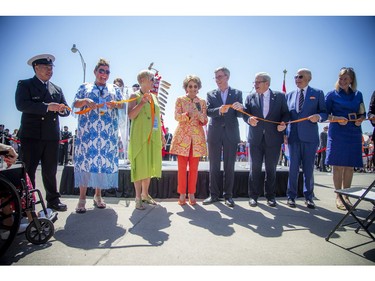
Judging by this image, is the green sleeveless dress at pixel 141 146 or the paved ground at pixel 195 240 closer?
the paved ground at pixel 195 240

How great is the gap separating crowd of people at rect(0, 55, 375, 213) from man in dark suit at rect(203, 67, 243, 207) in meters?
0.02

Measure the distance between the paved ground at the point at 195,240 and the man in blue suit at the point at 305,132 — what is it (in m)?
Result: 0.52

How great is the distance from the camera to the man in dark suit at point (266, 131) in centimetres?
378

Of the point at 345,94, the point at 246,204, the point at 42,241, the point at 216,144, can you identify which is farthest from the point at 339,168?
the point at 42,241

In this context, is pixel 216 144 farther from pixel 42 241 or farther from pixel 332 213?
pixel 42 241

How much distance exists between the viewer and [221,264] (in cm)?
187

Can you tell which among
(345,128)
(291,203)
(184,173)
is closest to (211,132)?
(184,173)

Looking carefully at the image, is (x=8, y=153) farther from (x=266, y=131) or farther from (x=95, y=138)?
(x=266, y=131)

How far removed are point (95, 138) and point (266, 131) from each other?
252cm

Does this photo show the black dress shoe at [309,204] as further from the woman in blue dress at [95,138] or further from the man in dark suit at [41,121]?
the man in dark suit at [41,121]

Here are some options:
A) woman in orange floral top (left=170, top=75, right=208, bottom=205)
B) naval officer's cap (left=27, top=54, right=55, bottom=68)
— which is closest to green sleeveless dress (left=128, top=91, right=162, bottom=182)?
woman in orange floral top (left=170, top=75, right=208, bottom=205)

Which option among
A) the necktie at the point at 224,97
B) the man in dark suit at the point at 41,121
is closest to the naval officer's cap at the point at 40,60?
the man in dark suit at the point at 41,121

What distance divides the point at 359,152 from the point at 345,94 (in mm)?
961

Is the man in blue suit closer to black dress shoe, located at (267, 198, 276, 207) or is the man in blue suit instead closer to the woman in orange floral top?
black dress shoe, located at (267, 198, 276, 207)
